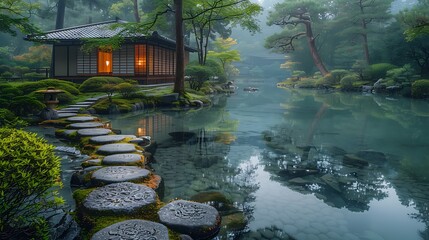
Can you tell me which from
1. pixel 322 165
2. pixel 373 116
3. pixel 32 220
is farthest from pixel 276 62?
pixel 32 220

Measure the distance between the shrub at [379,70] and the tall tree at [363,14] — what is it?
4.37 metres

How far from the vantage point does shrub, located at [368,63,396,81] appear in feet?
105

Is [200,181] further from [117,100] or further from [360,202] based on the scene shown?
[117,100]

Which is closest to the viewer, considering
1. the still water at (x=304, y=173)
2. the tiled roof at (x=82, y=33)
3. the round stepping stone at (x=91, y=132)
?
the still water at (x=304, y=173)

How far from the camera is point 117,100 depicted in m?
16.2

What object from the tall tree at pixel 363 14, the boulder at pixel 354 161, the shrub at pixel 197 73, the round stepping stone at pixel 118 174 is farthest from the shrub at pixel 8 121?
the tall tree at pixel 363 14

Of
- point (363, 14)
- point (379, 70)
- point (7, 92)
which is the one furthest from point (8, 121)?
point (363, 14)

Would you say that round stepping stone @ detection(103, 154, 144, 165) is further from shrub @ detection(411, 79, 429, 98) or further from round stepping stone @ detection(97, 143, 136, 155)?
shrub @ detection(411, 79, 429, 98)

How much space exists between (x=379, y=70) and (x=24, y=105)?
31.9m

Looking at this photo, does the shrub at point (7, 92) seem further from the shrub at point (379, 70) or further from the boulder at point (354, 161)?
the shrub at point (379, 70)

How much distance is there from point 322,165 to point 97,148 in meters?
5.08

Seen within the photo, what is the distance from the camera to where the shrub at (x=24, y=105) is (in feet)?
35.8

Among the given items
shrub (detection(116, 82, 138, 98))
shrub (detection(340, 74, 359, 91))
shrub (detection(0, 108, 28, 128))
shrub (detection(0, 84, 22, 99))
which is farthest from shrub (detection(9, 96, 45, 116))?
shrub (detection(340, 74, 359, 91))

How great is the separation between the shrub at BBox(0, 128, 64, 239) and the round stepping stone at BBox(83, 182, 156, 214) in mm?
975
